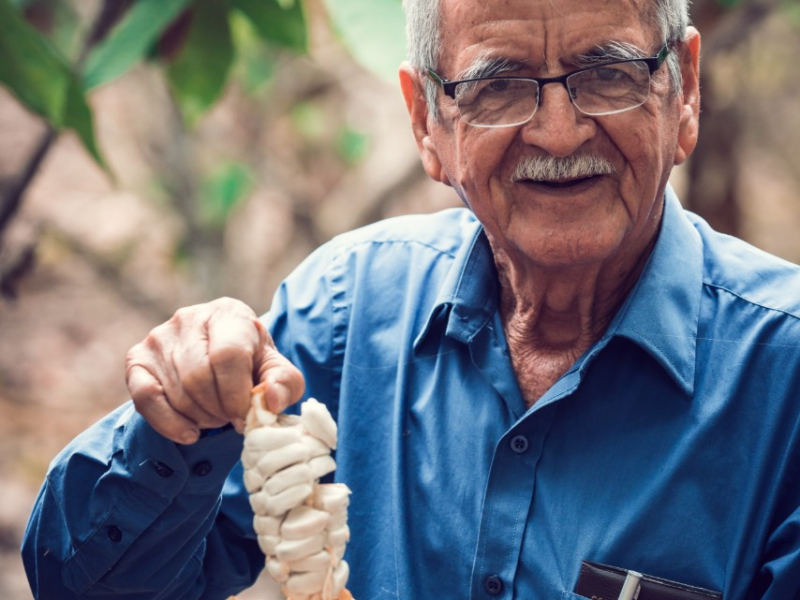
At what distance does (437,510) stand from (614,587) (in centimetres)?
29

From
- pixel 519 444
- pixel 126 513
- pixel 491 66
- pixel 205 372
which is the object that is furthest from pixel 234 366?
pixel 491 66

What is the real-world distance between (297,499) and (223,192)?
259 cm

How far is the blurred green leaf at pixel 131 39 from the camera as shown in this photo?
1.71 m

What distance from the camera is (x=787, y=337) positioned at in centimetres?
141

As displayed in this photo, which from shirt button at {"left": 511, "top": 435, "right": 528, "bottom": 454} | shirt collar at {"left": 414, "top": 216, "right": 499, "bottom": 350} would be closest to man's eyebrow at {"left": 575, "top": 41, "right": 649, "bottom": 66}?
shirt collar at {"left": 414, "top": 216, "right": 499, "bottom": 350}

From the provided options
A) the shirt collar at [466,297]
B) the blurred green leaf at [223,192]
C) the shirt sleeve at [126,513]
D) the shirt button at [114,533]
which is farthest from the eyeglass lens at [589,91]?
the blurred green leaf at [223,192]

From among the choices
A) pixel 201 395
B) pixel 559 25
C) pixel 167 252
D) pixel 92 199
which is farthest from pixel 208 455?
pixel 92 199

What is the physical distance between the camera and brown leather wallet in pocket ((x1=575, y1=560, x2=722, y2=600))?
135 cm

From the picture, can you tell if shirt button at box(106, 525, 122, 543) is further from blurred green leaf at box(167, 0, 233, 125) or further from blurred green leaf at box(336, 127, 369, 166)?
blurred green leaf at box(336, 127, 369, 166)

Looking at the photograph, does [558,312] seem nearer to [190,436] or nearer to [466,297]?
[466,297]

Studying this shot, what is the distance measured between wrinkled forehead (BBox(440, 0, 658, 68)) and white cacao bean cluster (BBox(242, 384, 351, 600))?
0.56 meters

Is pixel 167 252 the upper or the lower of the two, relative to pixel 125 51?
lower

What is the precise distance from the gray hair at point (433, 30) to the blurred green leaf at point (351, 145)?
2364 millimetres

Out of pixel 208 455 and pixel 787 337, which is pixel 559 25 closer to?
pixel 787 337
